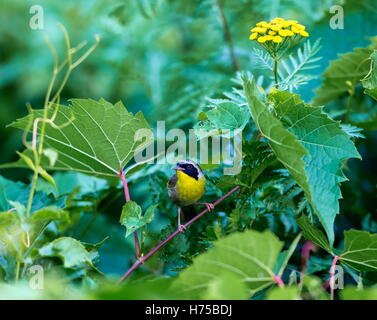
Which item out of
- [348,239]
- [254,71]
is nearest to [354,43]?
[254,71]

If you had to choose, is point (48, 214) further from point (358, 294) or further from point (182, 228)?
point (358, 294)

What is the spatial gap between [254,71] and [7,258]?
115cm

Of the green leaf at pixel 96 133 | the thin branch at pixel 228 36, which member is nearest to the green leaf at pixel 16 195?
the green leaf at pixel 96 133

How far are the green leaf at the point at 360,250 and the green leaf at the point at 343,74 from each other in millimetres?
540

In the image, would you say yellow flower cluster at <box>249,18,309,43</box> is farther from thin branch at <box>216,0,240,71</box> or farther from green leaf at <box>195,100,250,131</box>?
thin branch at <box>216,0,240,71</box>

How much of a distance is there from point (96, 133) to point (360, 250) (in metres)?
0.59

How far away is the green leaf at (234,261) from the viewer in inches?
31.4

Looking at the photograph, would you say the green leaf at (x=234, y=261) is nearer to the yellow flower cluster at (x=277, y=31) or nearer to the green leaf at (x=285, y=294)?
the green leaf at (x=285, y=294)

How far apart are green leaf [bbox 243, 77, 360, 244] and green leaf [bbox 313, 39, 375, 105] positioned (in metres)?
0.39

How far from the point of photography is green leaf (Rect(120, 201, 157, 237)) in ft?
3.38

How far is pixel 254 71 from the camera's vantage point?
1822 millimetres

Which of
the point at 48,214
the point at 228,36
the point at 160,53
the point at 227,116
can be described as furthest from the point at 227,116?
the point at 160,53

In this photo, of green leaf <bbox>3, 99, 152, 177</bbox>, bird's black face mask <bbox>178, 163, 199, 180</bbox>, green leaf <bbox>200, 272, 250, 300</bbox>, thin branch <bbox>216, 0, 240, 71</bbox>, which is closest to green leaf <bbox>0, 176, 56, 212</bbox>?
green leaf <bbox>3, 99, 152, 177</bbox>
